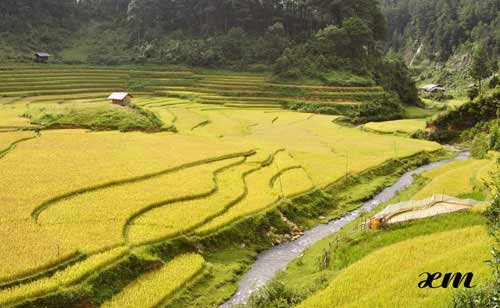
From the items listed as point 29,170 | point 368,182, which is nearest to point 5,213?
point 29,170

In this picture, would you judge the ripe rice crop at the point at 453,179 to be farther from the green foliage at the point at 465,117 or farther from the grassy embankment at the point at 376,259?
the green foliage at the point at 465,117

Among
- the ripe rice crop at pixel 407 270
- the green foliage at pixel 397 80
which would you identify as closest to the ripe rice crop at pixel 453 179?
the ripe rice crop at pixel 407 270

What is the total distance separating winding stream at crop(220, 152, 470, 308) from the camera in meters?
11.3

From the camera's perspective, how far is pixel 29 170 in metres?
16.2

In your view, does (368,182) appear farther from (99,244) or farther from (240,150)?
(99,244)

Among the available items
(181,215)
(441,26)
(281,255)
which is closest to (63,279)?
(181,215)

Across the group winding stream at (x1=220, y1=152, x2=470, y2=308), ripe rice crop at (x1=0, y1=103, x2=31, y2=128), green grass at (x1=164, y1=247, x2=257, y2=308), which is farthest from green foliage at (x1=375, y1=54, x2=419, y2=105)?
green grass at (x1=164, y1=247, x2=257, y2=308)

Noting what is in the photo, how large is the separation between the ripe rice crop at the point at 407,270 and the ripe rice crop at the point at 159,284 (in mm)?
3071

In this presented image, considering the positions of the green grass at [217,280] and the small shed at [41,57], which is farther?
the small shed at [41,57]

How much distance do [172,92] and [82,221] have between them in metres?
31.6

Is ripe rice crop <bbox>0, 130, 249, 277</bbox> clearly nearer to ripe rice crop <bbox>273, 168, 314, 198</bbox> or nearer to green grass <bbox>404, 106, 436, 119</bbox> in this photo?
ripe rice crop <bbox>273, 168, 314, 198</bbox>

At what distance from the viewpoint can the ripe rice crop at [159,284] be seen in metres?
9.70

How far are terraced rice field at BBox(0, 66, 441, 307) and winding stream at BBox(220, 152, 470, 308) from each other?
4.52 ft

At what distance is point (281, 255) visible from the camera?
13328 mm
